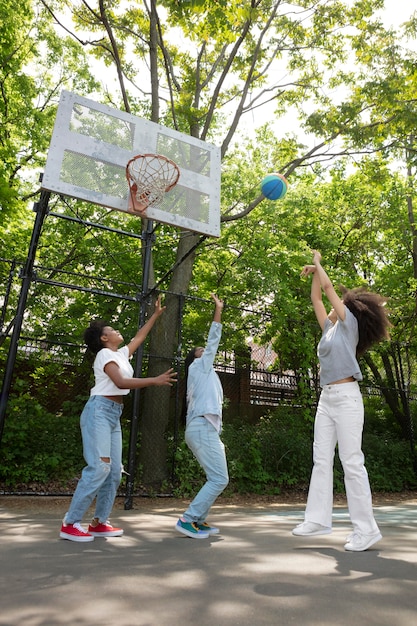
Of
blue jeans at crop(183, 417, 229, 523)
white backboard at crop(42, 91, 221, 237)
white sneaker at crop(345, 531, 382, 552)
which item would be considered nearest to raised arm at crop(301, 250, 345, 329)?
blue jeans at crop(183, 417, 229, 523)

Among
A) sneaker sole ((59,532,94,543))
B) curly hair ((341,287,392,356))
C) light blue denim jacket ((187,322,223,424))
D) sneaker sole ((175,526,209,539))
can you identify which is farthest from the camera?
light blue denim jacket ((187,322,223,424))

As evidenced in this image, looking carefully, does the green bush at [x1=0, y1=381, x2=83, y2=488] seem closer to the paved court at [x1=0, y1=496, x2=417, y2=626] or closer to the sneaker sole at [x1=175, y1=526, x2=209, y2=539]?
the paved court at [x1=0, y1=496, x2=417, y2=626]

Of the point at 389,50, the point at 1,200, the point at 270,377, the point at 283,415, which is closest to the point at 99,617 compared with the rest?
the point at 1,200

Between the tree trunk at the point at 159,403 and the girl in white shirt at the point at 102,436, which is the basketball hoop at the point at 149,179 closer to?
the tree trunk at the point at 159,403

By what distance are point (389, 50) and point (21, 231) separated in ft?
30.2

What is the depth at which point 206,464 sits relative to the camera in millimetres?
4633

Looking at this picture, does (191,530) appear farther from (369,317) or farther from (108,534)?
(369,317)

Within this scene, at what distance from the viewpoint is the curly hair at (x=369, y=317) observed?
171 inches

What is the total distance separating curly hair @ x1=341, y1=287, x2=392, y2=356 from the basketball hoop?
13.6ft

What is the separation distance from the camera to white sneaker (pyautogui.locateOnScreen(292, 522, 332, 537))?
13.6ft

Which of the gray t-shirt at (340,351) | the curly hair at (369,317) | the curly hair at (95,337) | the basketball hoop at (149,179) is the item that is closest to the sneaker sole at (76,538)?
the curly hair at (95,337)

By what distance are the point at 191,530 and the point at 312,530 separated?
3.39ft

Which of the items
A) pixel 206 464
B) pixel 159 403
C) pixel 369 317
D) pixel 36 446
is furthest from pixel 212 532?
pixel 36 446

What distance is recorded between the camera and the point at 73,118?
7492 mm
